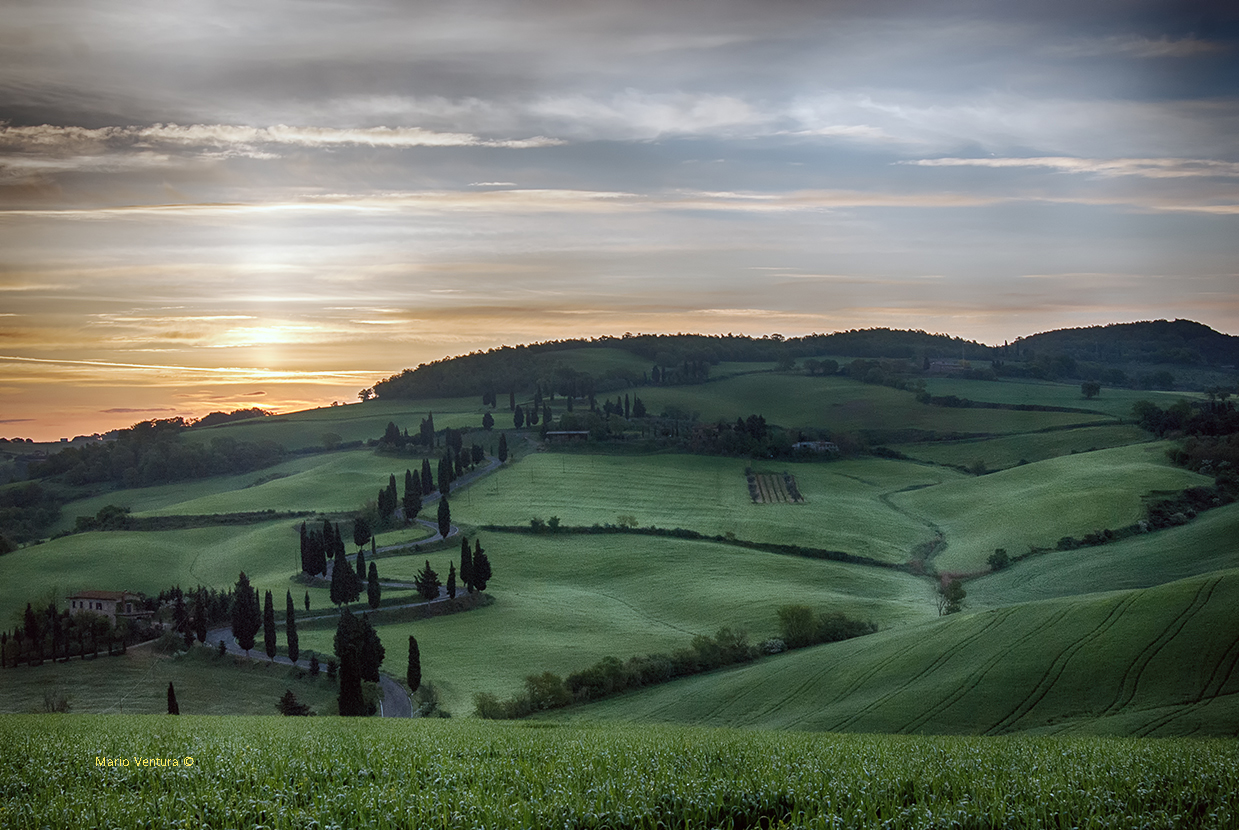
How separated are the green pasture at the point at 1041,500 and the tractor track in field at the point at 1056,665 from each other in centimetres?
5956

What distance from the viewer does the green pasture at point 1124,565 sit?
8194 cm

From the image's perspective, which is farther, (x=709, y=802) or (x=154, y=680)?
(x=154, y=680)

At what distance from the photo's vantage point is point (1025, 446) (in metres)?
169

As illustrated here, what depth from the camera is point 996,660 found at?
45.0 m

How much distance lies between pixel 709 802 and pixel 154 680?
76.0m

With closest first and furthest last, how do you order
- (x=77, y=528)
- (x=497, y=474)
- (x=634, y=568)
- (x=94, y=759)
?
(x=94, y=759) < (x=634, y=568) < (x=77, y=528) < (x=497, y=474)

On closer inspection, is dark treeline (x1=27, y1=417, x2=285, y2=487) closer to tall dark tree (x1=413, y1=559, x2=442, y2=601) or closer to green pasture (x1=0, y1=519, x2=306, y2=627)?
green pasture (x1=0, y1=519, x2=306, y2=627)

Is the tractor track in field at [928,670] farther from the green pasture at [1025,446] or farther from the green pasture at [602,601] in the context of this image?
the green pasture at [1025,446]

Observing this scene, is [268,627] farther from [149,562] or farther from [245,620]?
[149,562]

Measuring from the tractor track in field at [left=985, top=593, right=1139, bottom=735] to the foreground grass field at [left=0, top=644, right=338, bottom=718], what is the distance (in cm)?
4607

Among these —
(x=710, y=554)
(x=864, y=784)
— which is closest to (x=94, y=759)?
(x=864, y=784)

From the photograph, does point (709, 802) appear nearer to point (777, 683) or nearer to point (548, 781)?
point (548, 781)

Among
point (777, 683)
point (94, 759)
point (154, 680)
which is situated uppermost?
point (94, 759)

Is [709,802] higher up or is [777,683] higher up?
[709,802]
